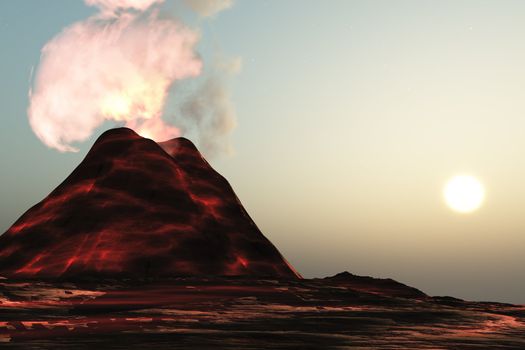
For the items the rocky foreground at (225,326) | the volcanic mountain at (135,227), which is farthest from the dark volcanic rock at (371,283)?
the rocky foreground at (225,326)

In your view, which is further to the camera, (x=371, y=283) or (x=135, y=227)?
(x=371, y=283)

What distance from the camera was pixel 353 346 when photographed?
69.3 feet

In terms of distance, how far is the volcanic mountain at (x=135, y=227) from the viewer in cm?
9288

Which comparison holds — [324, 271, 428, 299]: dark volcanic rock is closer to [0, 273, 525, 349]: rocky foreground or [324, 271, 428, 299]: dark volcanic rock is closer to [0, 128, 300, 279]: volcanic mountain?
[0, 128, 300, 279]: volcanic mountain

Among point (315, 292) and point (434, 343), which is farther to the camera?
point (315, 292)

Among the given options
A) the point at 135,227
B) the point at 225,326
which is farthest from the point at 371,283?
the point at 225,326

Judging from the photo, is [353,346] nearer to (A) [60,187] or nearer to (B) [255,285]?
(B) [255,285]

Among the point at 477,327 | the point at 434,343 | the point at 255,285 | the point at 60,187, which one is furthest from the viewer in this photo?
the point at 60,187

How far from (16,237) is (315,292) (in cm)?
5858

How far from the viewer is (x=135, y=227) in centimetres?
9919

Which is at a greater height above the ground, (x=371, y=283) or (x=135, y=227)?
(x=135, y=227)

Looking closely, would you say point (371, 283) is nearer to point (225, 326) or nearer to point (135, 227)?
point (135, 227)

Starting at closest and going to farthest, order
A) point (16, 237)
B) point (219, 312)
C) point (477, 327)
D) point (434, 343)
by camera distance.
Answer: point (434, 343) < point (477, 327) < point (219, 312) < point (16, 237)

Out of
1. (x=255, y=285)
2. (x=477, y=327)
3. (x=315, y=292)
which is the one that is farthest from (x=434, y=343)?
(x=255, y=285)
